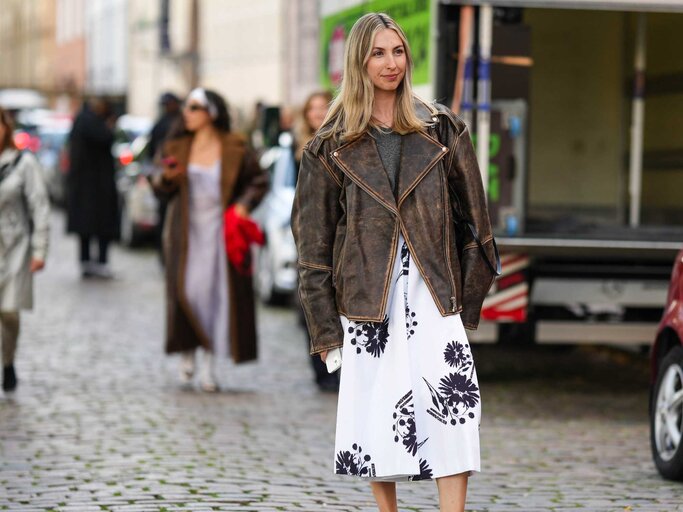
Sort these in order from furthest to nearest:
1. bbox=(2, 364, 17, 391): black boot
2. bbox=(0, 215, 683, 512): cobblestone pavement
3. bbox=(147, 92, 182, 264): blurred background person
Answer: bbox=(147, 92, 182, 264): blurred background person → bbox=(2, 364, 17, 391): black boot → bbox=(0, 215, 683, 512): cobblestone pavement

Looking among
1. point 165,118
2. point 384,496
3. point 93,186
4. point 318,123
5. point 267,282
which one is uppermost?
point 318,123

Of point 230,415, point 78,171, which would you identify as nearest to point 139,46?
point 78,171

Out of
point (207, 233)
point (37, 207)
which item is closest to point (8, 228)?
point (37, 207)

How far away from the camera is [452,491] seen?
5238mm

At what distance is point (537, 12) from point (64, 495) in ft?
25.5

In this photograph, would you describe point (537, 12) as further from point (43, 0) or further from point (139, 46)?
point (43, 0)

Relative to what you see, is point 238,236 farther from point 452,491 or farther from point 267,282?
point 267,282

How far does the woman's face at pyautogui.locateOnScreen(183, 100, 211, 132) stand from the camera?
34.8ft

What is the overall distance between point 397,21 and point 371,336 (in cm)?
574

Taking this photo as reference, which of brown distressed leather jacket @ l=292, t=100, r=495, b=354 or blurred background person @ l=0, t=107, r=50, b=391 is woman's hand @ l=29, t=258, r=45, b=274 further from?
brown distressed leather jacket @ l=292, t=100, r=495, b=354

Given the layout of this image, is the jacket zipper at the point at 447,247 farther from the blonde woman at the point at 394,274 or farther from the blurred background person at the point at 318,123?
the blurred background person at the point at 318,123

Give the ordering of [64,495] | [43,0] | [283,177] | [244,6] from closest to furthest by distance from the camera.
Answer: [64,495], [283,177], [244,6], [43,0]

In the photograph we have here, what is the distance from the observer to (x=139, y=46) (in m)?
51.8

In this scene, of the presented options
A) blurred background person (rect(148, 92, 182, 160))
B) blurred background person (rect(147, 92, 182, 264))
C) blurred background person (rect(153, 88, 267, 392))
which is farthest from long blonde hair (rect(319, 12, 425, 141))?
blurred background person (rect(148, 92, 182, 160))
